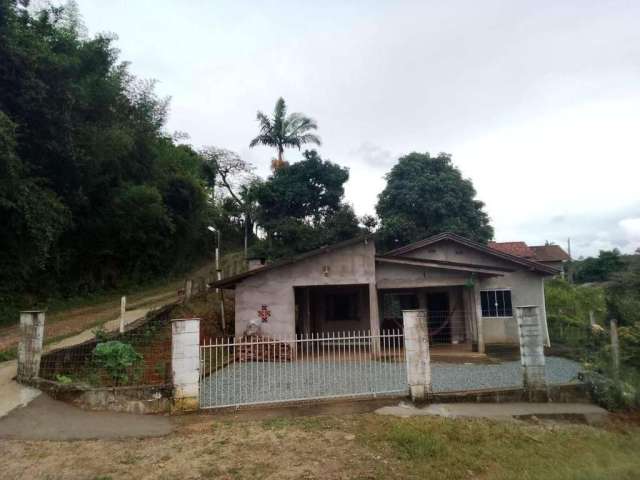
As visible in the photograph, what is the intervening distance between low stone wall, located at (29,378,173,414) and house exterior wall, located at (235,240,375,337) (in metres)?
5.54

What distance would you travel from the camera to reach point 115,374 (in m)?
7.75

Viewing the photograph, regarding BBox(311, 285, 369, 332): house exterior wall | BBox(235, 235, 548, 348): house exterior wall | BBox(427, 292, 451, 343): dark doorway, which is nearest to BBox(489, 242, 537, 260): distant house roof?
BBox(427, 292, 451, 343): dark doorway

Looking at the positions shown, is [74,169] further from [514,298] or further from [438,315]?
[514,298]

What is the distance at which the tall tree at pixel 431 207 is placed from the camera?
22.9 m

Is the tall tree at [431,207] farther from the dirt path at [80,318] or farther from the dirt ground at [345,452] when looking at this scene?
the dirt ground at [345,452]

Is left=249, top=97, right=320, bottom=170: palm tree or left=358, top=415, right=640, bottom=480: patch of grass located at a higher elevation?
left=249, top=97, right=320, bottom=170: palm tree

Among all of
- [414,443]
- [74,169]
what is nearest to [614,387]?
[414,443]

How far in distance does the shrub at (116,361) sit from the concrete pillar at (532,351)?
7.18 metres

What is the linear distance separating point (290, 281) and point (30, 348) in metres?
6.58

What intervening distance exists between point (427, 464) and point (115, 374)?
5852 millimetres

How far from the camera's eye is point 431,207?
2298 cm

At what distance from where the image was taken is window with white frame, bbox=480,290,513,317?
14.6 meters

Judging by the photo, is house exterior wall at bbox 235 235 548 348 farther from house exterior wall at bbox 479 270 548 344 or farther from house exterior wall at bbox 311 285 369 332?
house exterior wall at bbox 311 285 369 332

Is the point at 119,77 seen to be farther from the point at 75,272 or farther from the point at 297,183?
the point at 297,183
